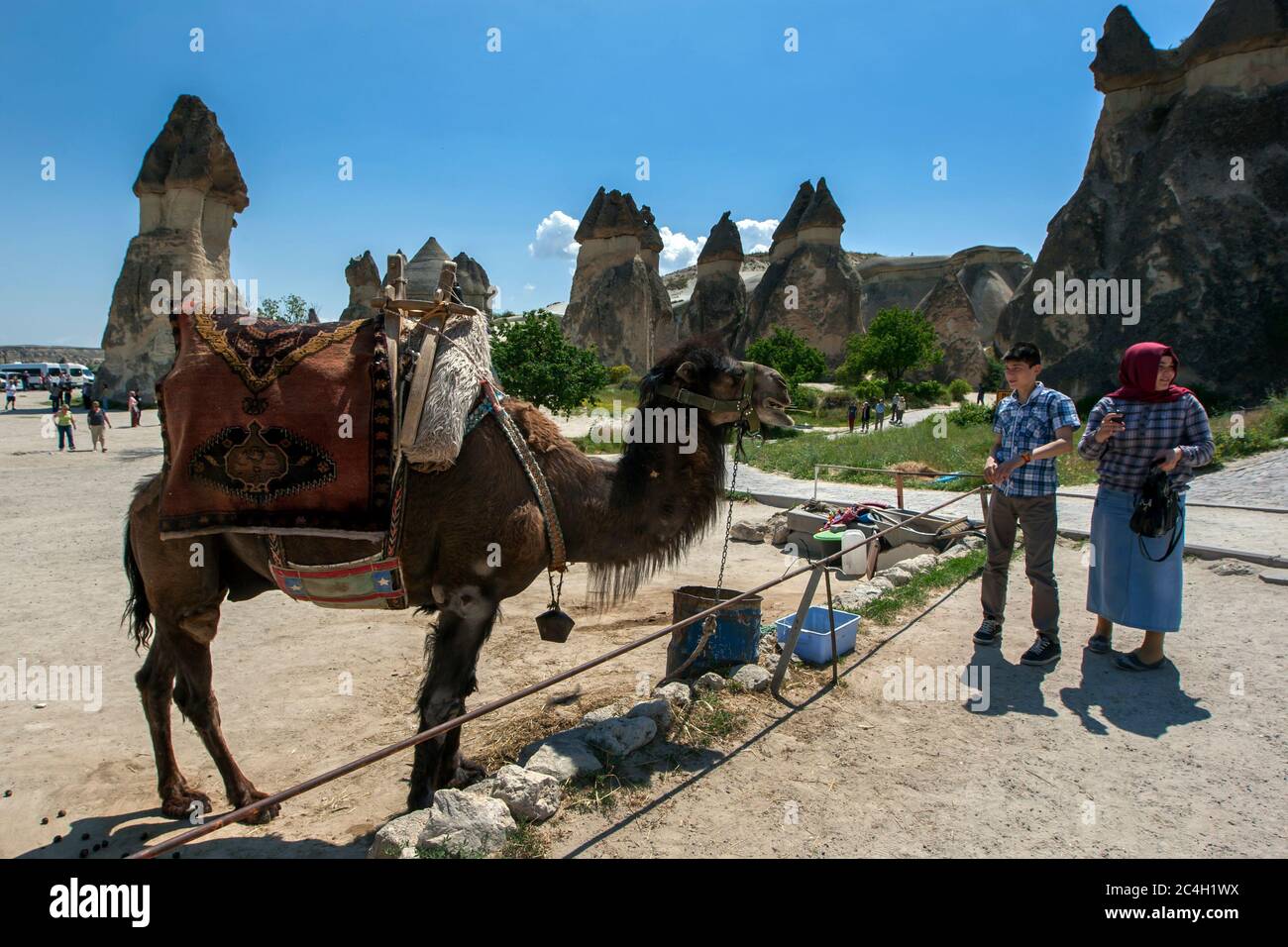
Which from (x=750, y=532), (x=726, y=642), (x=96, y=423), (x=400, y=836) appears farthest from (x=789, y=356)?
(x=400, y=836)

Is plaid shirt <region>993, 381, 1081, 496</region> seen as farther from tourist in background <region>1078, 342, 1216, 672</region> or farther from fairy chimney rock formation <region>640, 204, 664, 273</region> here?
fairy chimney rock formation <region>640, 204, 664, 273</region>

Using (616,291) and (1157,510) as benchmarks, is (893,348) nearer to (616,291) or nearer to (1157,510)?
(616,291)

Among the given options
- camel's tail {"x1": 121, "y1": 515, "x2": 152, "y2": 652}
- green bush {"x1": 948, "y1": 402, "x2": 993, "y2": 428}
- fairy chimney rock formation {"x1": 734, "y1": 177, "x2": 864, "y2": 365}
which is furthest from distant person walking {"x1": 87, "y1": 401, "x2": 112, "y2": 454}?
fairy chimney rock formation {"x1": 734, "y1": 177, "x2": 864, "y2": 365}

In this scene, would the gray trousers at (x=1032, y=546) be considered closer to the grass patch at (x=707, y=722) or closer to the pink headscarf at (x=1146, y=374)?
the pink headscarf at (x=1146, y=374)

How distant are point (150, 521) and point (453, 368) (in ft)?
5.60

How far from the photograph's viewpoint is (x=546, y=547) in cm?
345

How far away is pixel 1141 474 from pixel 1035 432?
673 mm

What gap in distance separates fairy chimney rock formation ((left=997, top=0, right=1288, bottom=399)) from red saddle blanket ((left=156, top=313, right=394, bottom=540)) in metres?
25.0

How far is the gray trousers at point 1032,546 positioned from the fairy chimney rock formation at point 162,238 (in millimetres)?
35512

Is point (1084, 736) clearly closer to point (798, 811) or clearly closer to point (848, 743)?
point (848, 743)

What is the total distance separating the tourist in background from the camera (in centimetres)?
448

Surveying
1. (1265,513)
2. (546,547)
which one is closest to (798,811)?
(546,547)

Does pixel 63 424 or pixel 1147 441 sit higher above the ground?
pixel 63 424

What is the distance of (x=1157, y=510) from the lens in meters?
4.40
